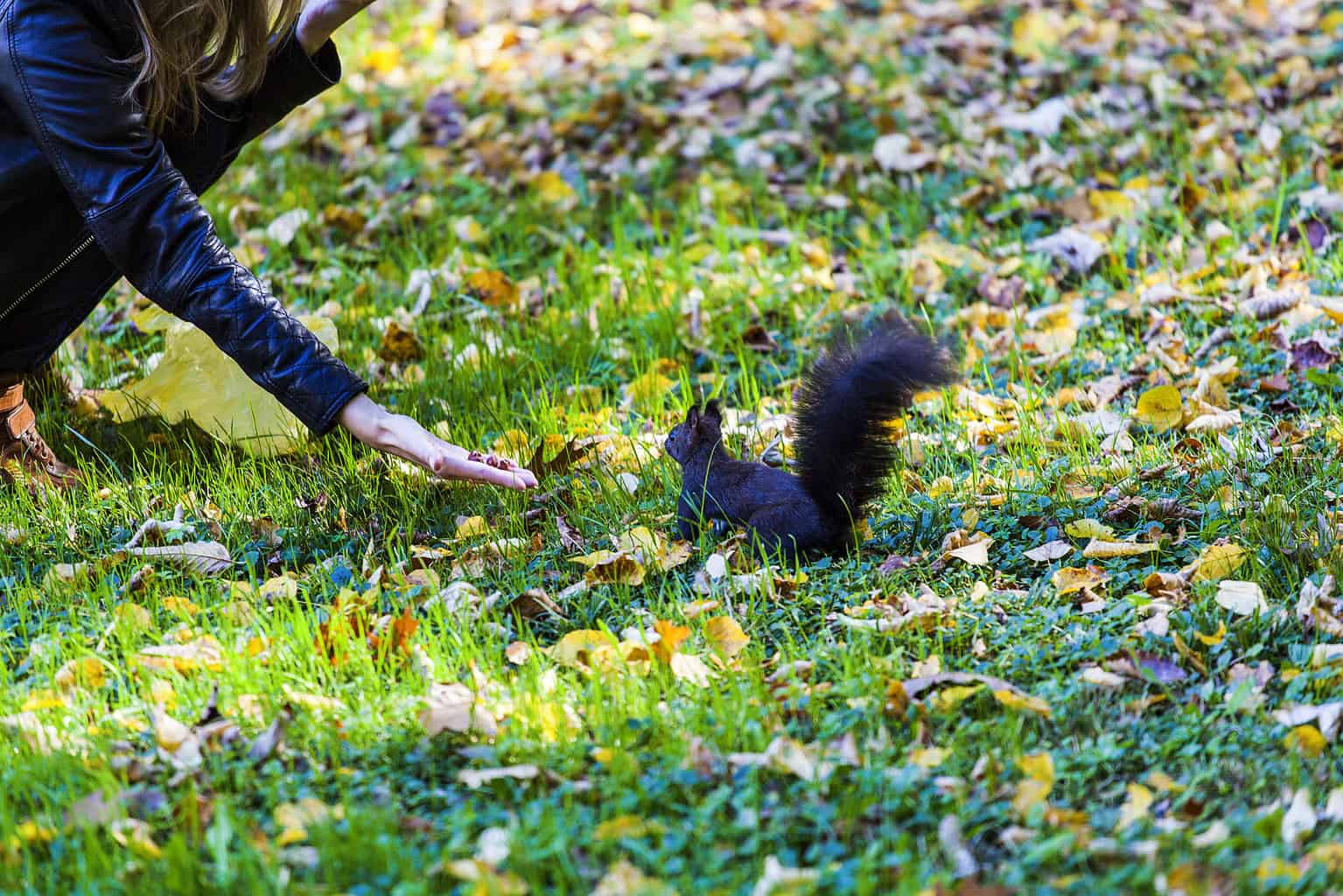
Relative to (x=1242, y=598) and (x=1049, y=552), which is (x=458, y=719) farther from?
(x=1242, y=598)

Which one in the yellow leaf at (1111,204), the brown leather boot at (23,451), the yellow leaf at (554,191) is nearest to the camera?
the brown leather boot at (23,451)

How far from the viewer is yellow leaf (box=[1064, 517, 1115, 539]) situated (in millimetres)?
2736

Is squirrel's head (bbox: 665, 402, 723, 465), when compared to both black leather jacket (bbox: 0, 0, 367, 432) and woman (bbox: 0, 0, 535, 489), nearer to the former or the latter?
woman (bbox: 0, 0, 535, 489)

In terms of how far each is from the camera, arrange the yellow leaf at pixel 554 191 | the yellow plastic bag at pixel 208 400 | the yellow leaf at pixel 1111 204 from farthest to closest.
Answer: the yellow leaf at pixel 554 191, the yellow leaf at pixel 1111 204, the yellow plastic bag at pixel 208 400

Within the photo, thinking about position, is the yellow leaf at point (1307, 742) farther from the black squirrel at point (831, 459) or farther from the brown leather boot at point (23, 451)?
the brown leather boot at point (23, 451)

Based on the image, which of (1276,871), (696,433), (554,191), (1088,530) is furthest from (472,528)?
(554,191)

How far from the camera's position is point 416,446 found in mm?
2592

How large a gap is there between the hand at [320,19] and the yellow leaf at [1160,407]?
2192 mm

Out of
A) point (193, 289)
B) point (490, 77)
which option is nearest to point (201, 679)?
point (193, 289)

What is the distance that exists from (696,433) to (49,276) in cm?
161

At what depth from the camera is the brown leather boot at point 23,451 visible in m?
3.31

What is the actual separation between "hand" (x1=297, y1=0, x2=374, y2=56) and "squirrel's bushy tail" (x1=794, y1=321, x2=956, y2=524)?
5.16 ft

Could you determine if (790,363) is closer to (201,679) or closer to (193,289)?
(193,289)

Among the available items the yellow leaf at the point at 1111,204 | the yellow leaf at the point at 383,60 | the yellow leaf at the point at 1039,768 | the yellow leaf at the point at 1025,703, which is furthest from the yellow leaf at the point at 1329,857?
the yellow leaf at the point at 383,60
